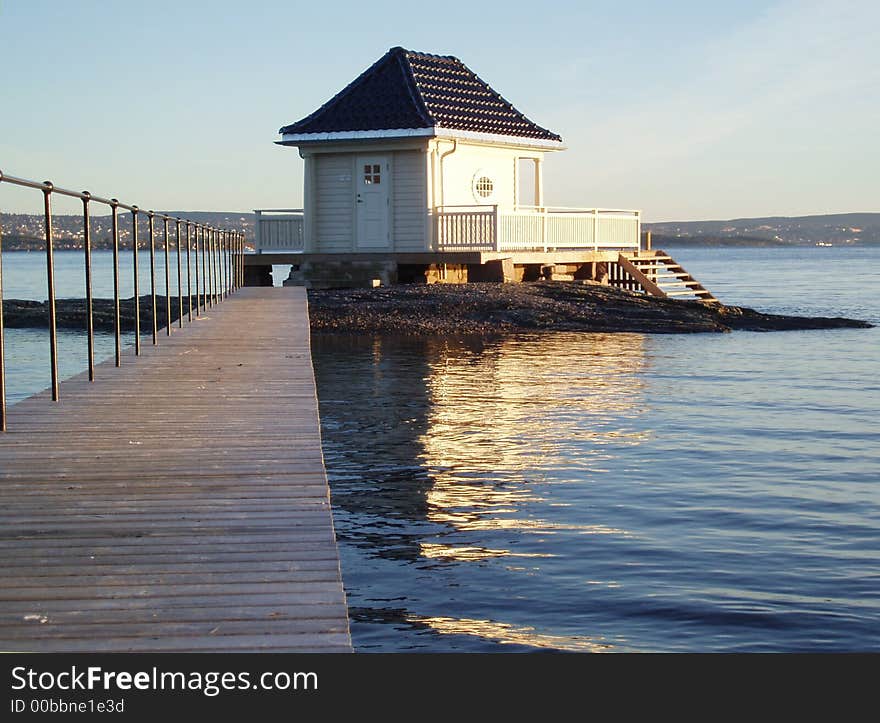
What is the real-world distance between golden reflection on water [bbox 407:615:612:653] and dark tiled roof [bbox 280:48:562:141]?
21.5 metres

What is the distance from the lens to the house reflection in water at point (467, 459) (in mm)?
7043

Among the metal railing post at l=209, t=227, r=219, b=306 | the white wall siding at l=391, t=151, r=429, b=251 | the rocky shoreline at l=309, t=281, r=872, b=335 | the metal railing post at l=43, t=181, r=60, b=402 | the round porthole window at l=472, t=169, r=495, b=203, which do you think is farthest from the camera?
the round porthole window at l=472, t=169, r=495, b=203

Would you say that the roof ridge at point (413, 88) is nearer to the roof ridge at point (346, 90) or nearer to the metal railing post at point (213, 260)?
the roof ridge at point (346, 90)

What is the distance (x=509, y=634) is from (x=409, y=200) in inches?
877

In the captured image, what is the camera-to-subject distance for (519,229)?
27547 millimetres

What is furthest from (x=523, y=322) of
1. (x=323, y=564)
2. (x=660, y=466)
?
(x=323, y=564)

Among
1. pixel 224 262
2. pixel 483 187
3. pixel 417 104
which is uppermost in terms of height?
pixel 417 104

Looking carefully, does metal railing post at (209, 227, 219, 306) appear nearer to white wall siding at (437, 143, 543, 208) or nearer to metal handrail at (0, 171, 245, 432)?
metal handrail at (0, 171, 245, 432)

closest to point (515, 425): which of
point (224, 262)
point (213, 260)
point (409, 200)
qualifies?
point (213, 260)

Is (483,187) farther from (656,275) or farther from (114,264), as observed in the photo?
(114,264)

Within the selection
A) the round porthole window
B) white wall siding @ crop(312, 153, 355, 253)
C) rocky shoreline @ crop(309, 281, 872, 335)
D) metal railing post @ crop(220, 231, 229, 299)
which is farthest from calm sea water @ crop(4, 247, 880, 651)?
the round porthole window

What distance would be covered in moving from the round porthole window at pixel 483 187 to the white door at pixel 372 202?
2392mm

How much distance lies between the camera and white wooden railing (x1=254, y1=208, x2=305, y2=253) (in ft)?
95.2
